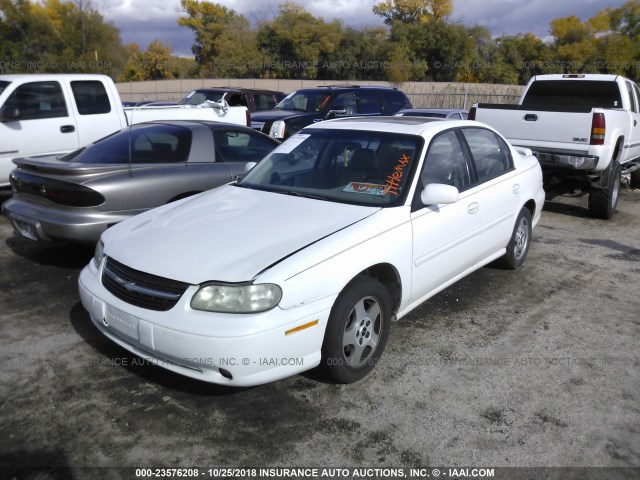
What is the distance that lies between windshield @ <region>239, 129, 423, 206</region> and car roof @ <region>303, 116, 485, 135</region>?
7 cm

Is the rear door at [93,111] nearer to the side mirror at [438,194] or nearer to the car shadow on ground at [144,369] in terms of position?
the car shadow on ground at [144,369]

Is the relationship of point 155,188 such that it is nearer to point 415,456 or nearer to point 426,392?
point 426,392

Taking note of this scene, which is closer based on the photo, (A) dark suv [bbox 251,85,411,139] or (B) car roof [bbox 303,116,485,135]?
(B) car roof [bbox 303,116,485,135]

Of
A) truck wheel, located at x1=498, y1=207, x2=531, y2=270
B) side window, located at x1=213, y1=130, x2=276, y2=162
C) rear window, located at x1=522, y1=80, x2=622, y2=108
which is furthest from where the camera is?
rear window, located at x1=522, y1=80, x2=622, y2=108

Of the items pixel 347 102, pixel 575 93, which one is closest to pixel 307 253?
pixel 575 93

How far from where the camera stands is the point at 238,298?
2.98 meters

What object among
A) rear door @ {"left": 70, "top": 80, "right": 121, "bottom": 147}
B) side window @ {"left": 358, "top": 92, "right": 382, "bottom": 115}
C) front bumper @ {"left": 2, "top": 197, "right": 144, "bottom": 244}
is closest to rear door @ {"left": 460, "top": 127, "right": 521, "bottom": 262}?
front bumper @ {"left": 2, "top": 197, "right": 144, "bottom": 244}

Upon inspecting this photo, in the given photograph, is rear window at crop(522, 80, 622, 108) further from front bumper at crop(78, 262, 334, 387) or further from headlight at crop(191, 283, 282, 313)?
headlight at crop(191, 283, 282, 313)

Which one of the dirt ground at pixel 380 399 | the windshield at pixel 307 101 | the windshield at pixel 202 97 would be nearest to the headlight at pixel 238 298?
the dirt ground at pixel 380 399

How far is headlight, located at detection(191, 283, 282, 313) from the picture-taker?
2961 mm

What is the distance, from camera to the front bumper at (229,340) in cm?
291

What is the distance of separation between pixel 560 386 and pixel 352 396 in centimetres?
135

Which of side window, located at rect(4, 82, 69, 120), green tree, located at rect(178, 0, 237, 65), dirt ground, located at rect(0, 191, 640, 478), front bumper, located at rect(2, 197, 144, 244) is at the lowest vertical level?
dirt ground, located at rect(0, 191, 640, 478)

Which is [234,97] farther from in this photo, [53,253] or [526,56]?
[526,56]
